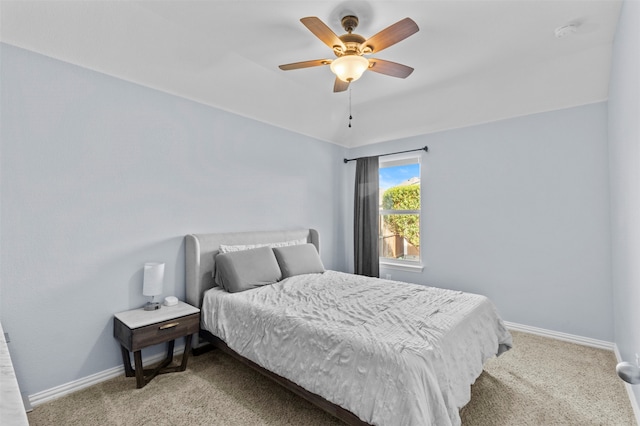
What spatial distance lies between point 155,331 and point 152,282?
410 mm

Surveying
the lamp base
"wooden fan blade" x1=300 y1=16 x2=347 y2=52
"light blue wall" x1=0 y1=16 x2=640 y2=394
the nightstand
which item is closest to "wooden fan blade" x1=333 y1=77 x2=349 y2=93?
"wooden fan blade" x1=300 y1=16 x2=347 y2=52

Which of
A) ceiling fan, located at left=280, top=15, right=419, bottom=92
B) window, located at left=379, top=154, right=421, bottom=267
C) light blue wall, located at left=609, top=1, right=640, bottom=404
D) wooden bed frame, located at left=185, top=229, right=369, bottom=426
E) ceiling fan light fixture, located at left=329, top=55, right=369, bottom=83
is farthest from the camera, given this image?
window, located at left=379, top=154, right=421, bottom=267

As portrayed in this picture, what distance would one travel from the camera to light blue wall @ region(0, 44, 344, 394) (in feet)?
6.84

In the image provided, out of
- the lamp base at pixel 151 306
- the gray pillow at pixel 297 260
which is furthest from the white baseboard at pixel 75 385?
the gray pillow at pixel 297 260

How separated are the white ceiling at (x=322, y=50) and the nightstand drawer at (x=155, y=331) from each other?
2.07m

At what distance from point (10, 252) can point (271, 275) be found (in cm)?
193

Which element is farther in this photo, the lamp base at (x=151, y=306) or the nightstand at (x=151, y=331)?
the lamp base at (x=151, y=306)

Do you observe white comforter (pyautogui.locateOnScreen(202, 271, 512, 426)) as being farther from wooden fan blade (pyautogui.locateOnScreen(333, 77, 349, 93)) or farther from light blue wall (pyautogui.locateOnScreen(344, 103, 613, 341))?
wooden fan blade (pyautogui.locateOnScreen(333, 77, 349, 93))

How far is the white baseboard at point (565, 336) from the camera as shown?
2923 mm

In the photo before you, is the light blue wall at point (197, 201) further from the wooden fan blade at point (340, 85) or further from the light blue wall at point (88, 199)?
the wooden fan blade at point (340, 85)

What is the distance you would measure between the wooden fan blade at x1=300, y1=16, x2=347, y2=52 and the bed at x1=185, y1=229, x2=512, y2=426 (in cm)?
185

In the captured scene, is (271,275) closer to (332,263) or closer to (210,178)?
(210,178)

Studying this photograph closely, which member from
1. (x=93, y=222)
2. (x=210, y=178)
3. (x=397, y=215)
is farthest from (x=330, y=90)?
(x=93, y=222)

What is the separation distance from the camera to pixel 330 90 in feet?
11.7
